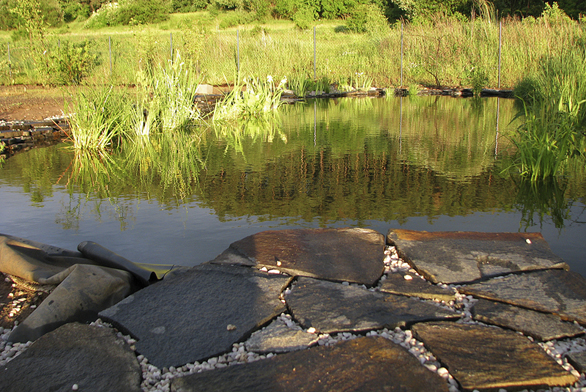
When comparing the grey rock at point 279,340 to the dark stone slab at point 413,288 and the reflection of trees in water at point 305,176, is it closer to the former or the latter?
the dark stone slab at point 413,288

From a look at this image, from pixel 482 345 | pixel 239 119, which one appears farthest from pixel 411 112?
pixel 482 345

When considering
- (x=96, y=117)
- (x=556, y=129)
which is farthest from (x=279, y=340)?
(x=96, y=117)

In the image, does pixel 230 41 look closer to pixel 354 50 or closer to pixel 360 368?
pixel 354 50

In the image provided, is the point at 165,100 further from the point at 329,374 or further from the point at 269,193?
the point at 329,374

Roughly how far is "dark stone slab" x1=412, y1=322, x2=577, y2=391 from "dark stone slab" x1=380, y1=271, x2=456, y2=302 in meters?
0.24

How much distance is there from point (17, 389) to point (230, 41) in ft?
50.5

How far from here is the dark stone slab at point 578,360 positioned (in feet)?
5.16

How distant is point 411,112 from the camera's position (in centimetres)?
923

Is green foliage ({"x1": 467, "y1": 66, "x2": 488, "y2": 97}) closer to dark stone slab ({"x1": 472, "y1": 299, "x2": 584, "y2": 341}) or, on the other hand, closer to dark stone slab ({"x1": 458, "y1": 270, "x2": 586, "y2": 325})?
dark stone slab ({"x1": 458, "y1": 270, "x2": 586, "y2": 325})

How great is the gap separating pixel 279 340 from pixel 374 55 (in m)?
15.5

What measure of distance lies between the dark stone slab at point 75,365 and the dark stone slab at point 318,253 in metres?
0.78

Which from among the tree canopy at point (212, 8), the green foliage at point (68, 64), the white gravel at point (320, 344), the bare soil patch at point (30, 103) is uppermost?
the tree canopy at point (212, 8)

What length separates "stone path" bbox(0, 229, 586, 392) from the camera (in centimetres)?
155

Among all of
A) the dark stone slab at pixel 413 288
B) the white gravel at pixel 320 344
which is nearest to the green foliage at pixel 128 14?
the dark stone slab at pixel 413 288
